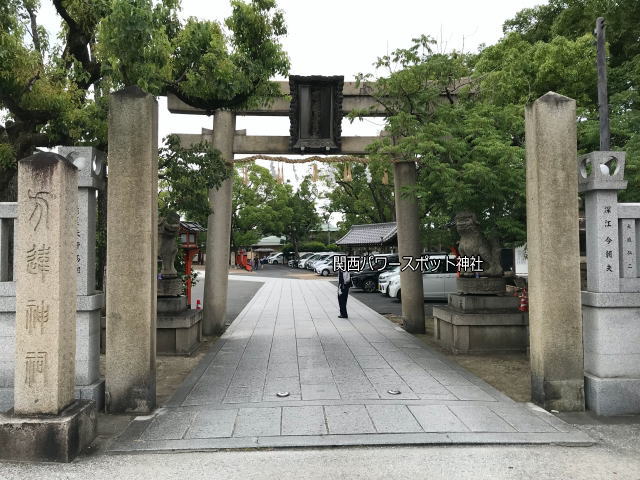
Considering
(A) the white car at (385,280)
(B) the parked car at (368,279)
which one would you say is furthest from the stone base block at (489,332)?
(B) the parked car at (368,279)

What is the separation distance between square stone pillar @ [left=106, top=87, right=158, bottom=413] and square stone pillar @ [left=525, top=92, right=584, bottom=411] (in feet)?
15.7

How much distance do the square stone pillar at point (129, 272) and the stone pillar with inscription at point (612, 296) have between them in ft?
17.8

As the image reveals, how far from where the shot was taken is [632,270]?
19.1 ft

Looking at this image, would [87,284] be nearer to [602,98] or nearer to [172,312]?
[172,312]

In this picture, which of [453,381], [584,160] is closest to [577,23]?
[584,160]

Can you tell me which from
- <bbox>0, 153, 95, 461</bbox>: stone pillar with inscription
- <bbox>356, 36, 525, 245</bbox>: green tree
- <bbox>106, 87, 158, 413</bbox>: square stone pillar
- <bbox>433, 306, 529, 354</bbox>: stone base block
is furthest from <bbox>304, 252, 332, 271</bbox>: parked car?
<bbox>0, 153, 95, 461</bbox>: stone pillar with inscription

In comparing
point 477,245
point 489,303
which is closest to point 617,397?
point 489,303

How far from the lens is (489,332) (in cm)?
927

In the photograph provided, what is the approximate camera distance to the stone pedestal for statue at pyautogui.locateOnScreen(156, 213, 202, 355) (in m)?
9.35

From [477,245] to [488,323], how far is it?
5.18 ft

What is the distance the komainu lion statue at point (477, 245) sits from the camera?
9.59 meters

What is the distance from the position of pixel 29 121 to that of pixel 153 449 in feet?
19.3

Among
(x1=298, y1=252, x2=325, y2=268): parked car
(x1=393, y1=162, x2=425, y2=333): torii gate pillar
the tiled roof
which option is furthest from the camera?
(x1=298, y1=252, x2=325, y2=268): parked car

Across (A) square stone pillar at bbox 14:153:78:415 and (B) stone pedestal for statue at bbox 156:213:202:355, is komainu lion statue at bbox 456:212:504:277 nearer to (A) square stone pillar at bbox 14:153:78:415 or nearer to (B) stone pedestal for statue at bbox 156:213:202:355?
(B) stone pedestal for statue at bbox 156:213:202:355
